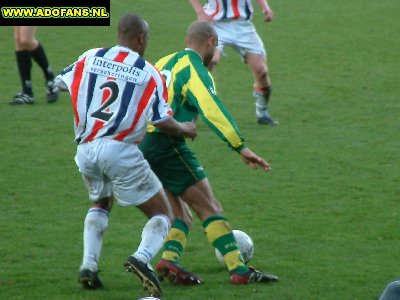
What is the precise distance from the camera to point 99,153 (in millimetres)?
6676

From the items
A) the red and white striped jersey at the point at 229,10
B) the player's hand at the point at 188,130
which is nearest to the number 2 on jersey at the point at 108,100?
the player's hand at the point at 188,130

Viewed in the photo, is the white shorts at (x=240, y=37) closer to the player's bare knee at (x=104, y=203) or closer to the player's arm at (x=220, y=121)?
the player's arm at (x=220, y=121)

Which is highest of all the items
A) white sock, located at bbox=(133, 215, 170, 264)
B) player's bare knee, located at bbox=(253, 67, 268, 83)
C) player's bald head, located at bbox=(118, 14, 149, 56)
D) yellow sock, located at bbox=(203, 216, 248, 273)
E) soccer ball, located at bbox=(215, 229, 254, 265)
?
player's bald head, located at bbox=(118, 14, 149, 56)

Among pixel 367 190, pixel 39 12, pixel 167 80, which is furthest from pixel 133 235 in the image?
pixel 39 12

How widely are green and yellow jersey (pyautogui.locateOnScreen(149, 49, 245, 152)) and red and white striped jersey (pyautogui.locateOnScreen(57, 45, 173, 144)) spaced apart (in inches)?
12.5

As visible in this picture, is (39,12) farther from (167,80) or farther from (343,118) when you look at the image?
(167,80)

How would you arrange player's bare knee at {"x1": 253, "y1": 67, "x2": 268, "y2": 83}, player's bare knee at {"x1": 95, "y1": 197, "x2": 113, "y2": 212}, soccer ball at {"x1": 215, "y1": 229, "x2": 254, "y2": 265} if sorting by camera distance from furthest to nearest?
player's bare knee at {"x1": 253, "y1": 67, "x2": 268, "y2": 83}
soccer ball at {"x1": 215, "y1": 229, "x2": 254, "y2": 265}
player's bare knee at {"x1": 95, "y1": 197, "x2": 113, "y2": 212}

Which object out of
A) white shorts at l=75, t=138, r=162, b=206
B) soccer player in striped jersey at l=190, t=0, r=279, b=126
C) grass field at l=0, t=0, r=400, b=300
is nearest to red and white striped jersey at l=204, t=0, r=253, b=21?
soccer player in striped jersey at l=190, t=0, r=279, b=126

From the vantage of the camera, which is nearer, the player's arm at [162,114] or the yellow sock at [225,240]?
the player's arm at [162,114]

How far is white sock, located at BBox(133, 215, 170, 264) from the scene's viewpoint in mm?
6668

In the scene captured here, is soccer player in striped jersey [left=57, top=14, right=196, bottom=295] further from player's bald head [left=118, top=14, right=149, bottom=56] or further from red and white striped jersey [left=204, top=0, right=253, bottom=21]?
red and white striped jersey [left=204, top=0, right=253, bottom=21]

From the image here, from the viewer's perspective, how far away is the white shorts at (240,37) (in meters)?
12.6

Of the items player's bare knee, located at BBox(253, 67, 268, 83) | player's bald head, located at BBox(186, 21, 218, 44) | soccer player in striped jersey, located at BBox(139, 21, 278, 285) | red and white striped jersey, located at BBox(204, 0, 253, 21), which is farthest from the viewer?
red and white striped jersey, located at BBox(204, 0, 253, 21)

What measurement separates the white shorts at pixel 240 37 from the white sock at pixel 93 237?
19.5 feet
